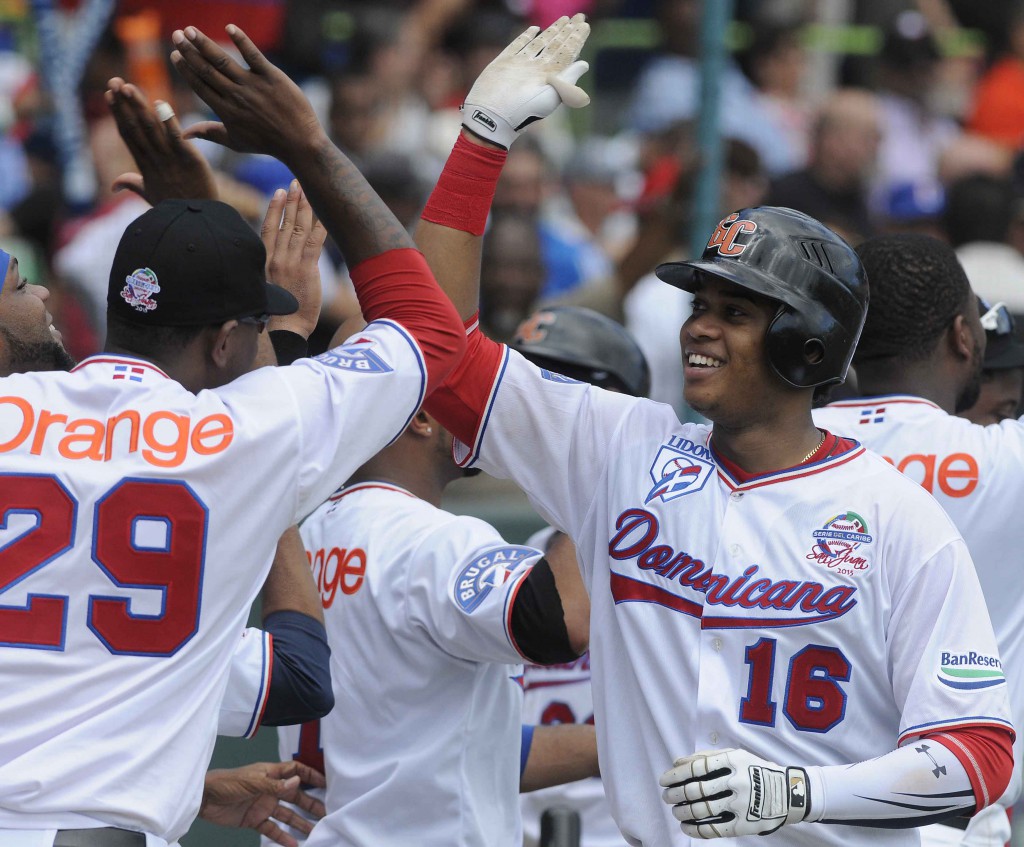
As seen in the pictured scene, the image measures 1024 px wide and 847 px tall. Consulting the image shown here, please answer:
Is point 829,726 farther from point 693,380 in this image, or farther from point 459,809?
point 459,809

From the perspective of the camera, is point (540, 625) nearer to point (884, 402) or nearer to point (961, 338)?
point (884, 402)

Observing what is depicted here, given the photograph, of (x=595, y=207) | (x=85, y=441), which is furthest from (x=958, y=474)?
(x=595, y=207)

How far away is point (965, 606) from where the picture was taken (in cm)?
307

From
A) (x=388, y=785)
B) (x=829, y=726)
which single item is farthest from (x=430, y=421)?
(x=829, y=726)

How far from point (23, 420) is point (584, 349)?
2.17 m

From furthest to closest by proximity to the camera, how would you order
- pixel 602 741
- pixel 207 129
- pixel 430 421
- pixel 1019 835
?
pixel 1019 835 → pixel 430 421 → pixel 207 129 → pixel 602 741

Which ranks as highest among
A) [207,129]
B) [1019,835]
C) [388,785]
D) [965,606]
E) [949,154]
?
[949,154]

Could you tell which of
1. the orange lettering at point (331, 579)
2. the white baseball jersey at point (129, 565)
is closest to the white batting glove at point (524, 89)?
the white baseball jersey at point (129, 565)

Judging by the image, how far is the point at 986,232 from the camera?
326 inches

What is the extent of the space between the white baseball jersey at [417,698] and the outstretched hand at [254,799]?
0.52 feet

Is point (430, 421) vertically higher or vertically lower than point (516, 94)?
lower

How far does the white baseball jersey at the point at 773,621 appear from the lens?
3078mm

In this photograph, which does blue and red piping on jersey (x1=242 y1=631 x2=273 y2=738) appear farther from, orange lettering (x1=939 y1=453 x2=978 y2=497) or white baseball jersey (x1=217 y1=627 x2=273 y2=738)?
orange lettering (x1=939 y1=453 x2=978 y2=497)

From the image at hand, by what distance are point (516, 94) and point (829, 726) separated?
5.01ft
